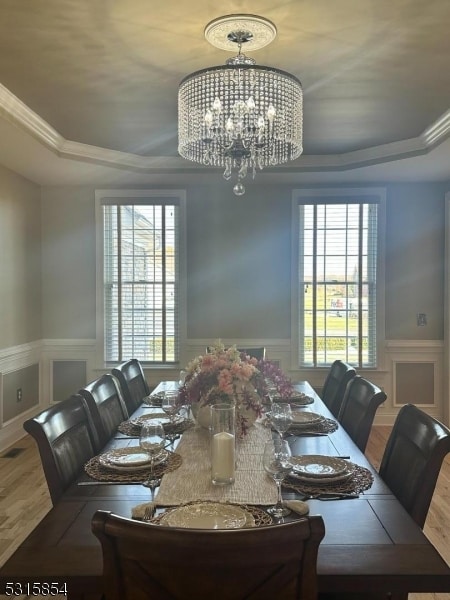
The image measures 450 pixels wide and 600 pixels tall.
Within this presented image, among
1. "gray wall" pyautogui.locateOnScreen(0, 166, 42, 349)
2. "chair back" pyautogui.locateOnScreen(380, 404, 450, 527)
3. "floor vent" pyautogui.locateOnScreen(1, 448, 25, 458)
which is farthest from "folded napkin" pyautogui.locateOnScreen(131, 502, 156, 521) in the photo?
"gray wall" pyautogui.locateOnScreen(0, 166, 42, 349)

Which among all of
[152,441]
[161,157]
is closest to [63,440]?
[152,441]

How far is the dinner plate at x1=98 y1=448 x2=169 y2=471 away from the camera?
1.84 m

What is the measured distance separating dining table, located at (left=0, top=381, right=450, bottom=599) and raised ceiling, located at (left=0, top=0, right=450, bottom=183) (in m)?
1.92

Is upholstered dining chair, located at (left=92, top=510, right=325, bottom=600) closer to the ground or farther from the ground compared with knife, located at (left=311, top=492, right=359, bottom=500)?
farther from the ground

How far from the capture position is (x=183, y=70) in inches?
113

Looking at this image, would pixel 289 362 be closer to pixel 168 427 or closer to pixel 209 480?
pixel 168 427

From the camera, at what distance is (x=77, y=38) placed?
2.48 meters

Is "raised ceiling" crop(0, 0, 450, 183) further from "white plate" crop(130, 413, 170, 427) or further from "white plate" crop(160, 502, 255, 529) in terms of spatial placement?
"white plate" crop(160, 502, 255, 529)

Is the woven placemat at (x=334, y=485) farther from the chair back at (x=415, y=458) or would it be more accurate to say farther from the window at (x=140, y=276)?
the window at (x=140, y=276)

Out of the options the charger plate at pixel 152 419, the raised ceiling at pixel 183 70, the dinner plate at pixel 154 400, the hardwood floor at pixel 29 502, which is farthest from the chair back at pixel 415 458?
the raised ceiling at pixel 183 70

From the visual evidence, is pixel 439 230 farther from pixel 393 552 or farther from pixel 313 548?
pixel 313 548

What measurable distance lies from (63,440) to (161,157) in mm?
3259

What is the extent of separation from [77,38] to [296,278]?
323 cm

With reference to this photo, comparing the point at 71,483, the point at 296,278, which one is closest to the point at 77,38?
the point at 71,483
